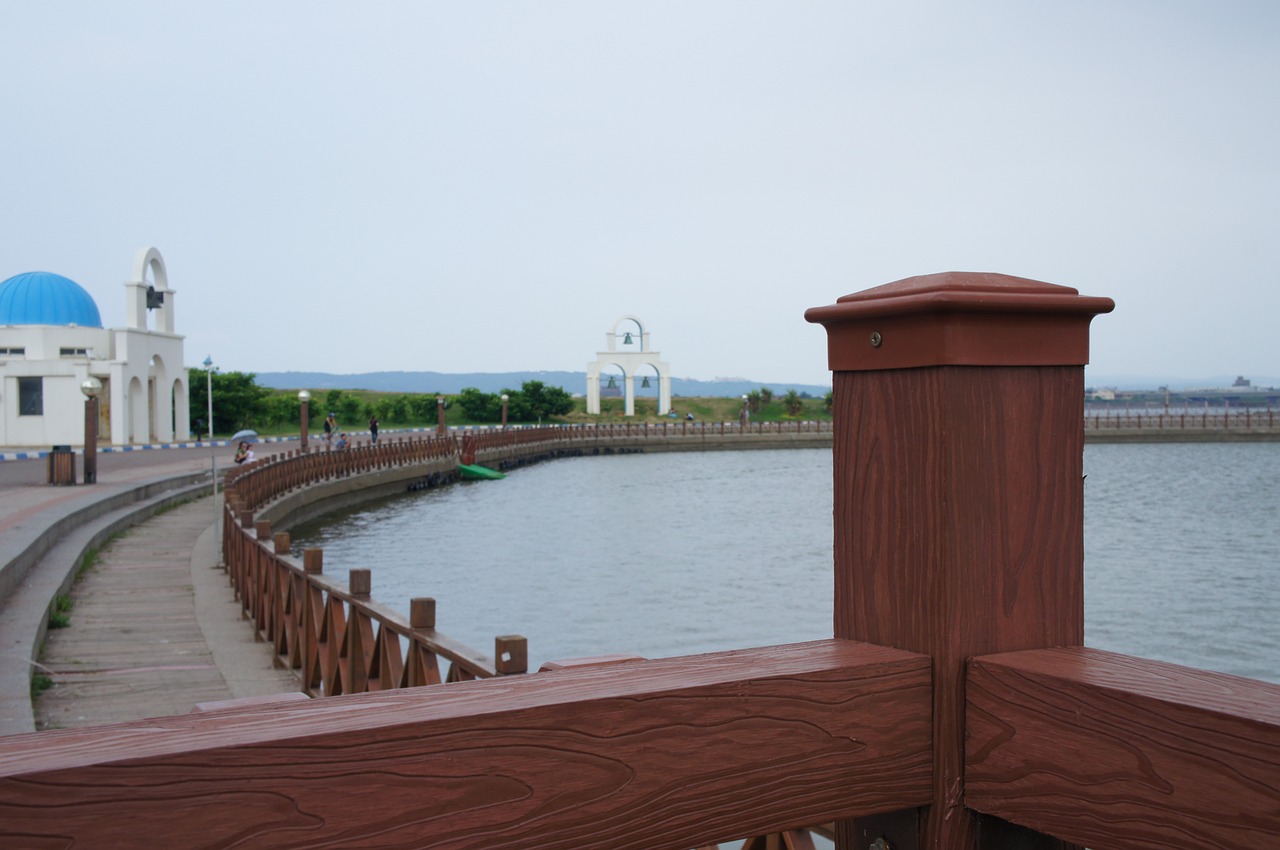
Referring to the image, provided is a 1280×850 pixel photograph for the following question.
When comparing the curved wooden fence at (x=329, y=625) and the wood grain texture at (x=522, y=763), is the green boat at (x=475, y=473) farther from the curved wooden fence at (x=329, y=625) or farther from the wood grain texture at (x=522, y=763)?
the wood grain texture at (x=522, y=763)

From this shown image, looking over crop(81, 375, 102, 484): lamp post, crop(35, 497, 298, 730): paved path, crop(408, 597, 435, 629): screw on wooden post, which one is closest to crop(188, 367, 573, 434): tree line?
crop(81, 375, 102, 484): lamp post

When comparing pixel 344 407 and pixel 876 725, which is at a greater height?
pixel 344 407

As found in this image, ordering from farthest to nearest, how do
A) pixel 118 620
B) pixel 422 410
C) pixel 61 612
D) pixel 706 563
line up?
pixel 422 410, pixel 706 563, pixel 61 612, pixel 118 620

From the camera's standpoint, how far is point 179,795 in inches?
39.0

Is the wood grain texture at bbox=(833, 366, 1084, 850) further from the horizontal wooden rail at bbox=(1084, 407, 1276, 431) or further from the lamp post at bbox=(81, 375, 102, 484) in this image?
the horizontal wooden rail at bbox=(1084, 407, 1276, 431)

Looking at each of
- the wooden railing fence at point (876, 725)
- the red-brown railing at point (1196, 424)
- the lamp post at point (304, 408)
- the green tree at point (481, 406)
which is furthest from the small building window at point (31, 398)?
the red-brown railing at point (1196, 424)

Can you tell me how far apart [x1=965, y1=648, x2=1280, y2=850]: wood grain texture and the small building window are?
42.7m

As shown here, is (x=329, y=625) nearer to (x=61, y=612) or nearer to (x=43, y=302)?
(x=61, y=612)

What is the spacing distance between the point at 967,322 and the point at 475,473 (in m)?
44.5

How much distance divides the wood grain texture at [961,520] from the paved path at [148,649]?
167 inches

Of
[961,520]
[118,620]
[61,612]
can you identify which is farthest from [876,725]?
[61,612]

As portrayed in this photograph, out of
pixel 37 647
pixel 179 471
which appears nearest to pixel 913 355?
pixel 37 647

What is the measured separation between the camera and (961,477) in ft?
4.50

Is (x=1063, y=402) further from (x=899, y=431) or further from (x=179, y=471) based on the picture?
(x=179, y=471)
